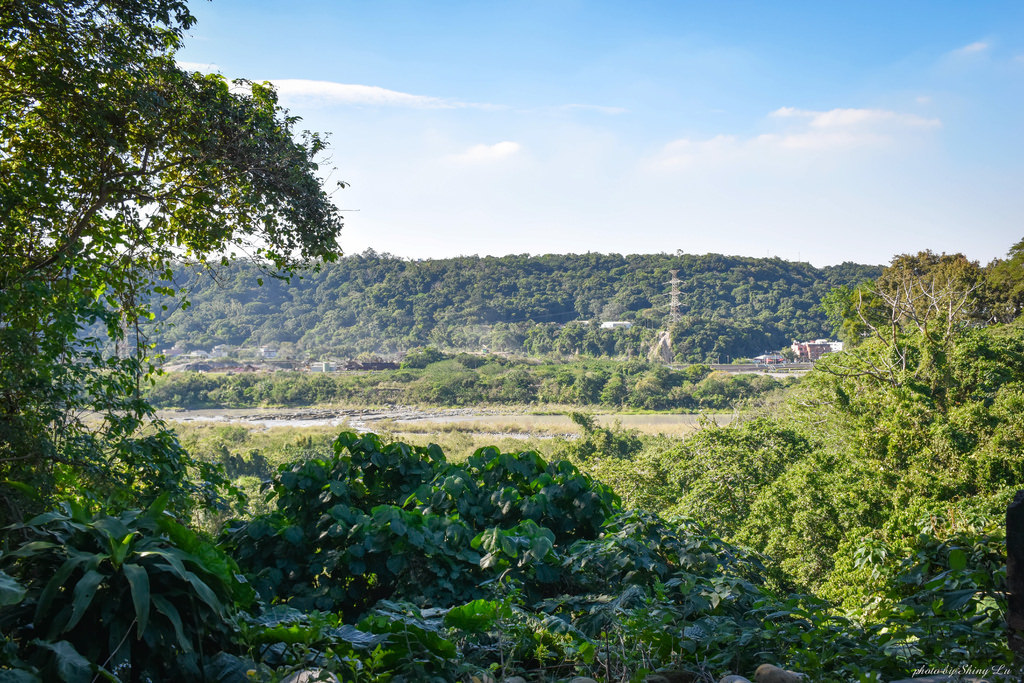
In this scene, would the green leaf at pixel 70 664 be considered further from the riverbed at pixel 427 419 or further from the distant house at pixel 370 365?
the distant house at pixel 370 365

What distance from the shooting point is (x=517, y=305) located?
5953 centimetres

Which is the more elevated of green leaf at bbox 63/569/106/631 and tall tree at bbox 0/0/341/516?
tall tree at bbox 0/0/341/516

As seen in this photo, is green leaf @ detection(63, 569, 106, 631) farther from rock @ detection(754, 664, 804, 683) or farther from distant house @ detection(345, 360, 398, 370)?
distant house @ detection(345, 360, 398, 370)

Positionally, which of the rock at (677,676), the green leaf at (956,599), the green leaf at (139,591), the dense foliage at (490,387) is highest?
the green leaf at (139,591)

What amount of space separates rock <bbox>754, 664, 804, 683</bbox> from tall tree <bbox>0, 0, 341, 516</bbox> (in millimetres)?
2422

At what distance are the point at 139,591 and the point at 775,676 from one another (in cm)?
139

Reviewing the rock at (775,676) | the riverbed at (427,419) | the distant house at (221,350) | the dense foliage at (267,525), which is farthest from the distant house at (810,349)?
the rock at (775,676)

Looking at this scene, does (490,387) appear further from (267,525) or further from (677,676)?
(677,676)

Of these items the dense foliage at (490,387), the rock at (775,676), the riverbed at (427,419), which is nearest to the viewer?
the rock at (775,676)

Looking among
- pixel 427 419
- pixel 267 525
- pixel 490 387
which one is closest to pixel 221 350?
pixel 490 387

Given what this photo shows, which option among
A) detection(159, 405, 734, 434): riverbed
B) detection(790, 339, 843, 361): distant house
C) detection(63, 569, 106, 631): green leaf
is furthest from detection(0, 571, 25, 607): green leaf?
detection(790, 339, 843, 361): distant house

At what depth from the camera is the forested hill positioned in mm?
54188

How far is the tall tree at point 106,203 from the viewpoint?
3.05 m

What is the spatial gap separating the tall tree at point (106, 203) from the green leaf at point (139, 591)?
5.22 ft
